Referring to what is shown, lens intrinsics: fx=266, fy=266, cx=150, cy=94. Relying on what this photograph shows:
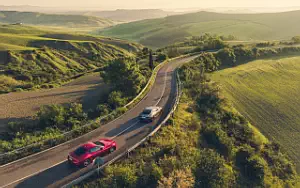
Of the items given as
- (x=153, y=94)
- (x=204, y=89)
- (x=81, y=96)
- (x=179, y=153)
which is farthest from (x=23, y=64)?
(x=179, y=153)

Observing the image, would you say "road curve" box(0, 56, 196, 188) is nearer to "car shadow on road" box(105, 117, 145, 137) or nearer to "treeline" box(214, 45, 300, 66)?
"car shadow on road" box(105, 117, 145, 137)

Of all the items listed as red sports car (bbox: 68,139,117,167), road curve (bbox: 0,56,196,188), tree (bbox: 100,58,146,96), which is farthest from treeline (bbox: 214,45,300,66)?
red sports car (bbox: 68,139,117,167)

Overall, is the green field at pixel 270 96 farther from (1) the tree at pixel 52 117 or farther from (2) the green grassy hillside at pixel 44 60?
(2) the green grassy hillside at pixel 44 60

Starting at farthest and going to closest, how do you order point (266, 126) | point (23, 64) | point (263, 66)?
point (23, 64) → point (263, 66) → point (266, 126)

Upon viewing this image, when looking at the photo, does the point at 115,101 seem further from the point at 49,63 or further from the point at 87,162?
the point at 49,63

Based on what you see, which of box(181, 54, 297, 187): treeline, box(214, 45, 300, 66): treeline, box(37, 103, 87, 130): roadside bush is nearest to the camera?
box(181, 54, 297, 187): treeline

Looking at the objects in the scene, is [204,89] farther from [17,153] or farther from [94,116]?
[17,153]

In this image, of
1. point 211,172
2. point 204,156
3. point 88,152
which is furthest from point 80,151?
point 211,172

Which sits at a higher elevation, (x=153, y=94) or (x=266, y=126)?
(x=153, y=94)
